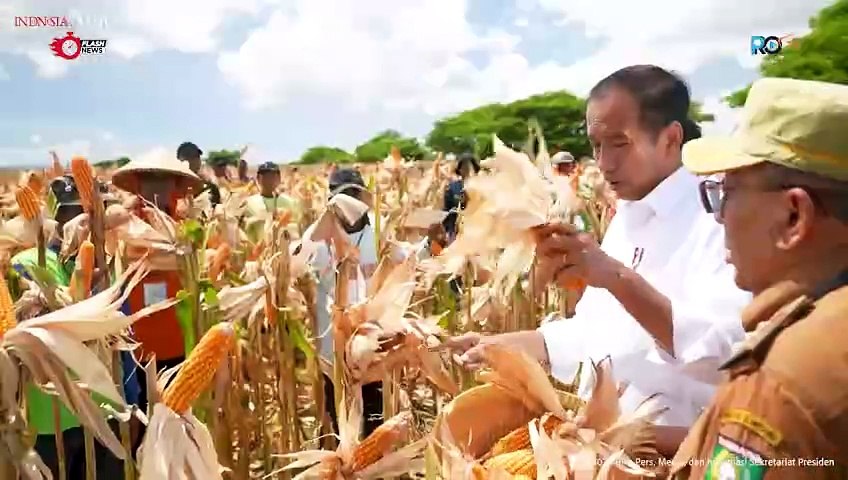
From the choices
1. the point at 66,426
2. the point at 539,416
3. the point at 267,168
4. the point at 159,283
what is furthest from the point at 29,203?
the point at 267,168

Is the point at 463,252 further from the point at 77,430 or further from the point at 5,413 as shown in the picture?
the point at 5,413

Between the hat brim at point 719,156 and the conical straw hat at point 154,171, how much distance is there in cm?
267

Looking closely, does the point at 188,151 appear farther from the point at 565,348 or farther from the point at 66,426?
the point at 565,348

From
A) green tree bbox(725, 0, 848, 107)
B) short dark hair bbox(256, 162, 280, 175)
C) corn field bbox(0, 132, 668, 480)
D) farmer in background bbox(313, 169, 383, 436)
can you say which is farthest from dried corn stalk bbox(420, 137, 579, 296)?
green tree bbox(725, 0, 848, 107)

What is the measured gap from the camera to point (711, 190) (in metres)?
1.36

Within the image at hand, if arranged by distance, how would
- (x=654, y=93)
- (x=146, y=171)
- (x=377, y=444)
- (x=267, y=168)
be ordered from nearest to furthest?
(x=377, y=444) → (x=654, y=93) → (x=146, y=171) → (x=267, y=168)

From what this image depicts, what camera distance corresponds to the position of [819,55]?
2591 centimetres

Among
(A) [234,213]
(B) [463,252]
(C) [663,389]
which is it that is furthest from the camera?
(A) [234,213]

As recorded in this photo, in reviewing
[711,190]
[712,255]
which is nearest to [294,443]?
[712,255]

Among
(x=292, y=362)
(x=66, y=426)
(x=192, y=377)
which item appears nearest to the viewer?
(x=192, y=377)

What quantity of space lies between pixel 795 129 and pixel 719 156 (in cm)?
13

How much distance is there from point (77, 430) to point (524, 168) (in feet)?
5.28

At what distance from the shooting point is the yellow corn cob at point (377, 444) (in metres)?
1.60

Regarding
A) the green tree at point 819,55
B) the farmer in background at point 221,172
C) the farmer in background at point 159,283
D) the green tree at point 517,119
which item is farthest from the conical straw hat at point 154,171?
the green tree at point 517,119
